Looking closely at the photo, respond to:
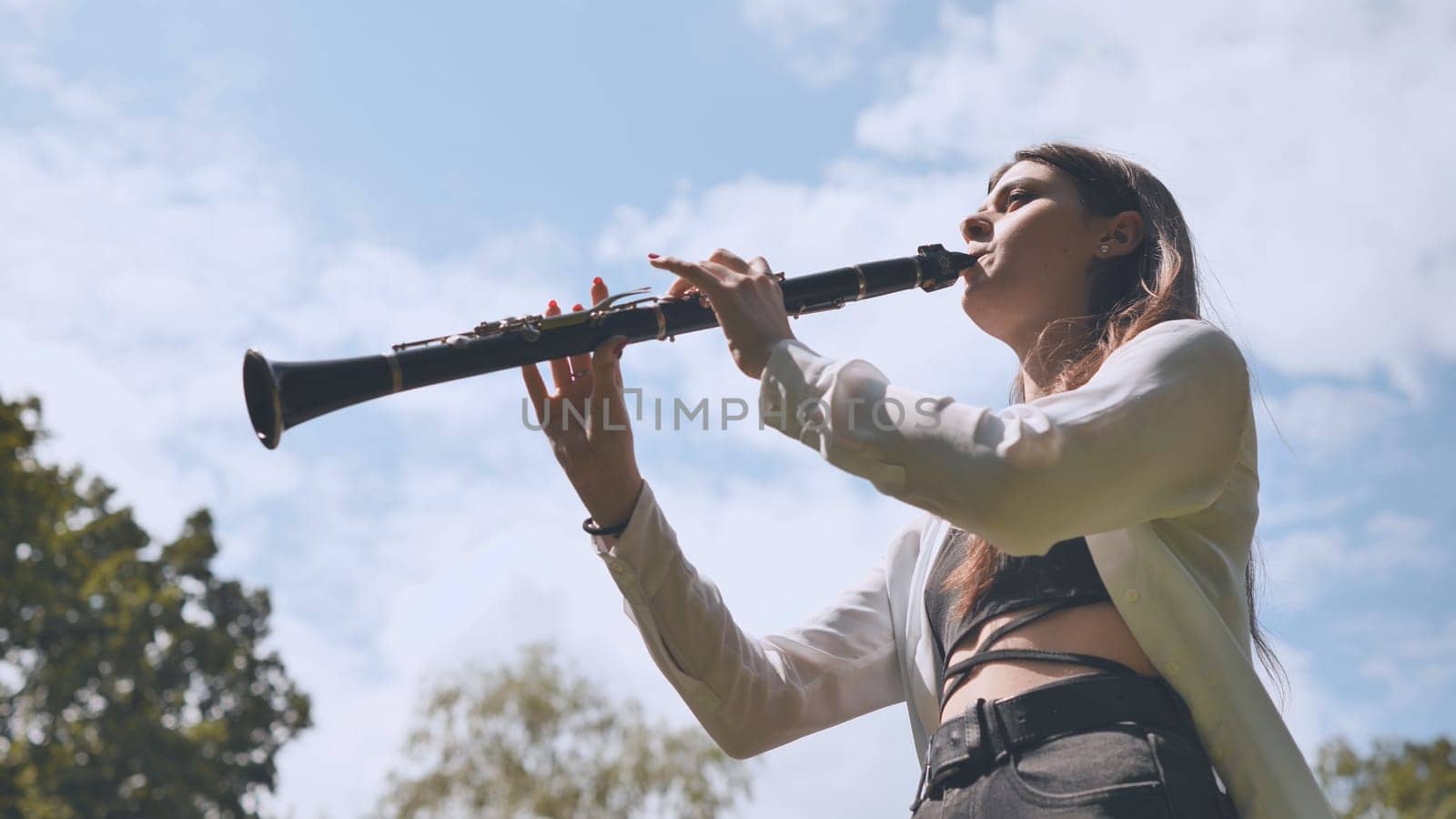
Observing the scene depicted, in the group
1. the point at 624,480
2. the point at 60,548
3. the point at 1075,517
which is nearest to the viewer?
the point at 1075,517

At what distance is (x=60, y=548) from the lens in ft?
71.9

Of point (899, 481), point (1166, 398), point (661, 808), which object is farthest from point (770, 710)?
point (661, 808)

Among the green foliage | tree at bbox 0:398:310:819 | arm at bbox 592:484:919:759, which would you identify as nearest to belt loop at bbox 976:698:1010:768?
arm at bbox 592:484:919:759

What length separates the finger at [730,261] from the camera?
2.70m

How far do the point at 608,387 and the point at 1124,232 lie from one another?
1345 mm

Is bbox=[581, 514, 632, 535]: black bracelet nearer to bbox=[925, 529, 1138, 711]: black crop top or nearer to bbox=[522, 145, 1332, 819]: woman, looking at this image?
bbox=[522, 145, 1332, 819]: woman

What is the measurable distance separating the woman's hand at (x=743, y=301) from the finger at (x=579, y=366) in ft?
1.75

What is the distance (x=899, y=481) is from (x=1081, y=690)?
0.57 metres

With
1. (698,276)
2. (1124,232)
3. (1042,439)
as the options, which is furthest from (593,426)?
(1124,232)

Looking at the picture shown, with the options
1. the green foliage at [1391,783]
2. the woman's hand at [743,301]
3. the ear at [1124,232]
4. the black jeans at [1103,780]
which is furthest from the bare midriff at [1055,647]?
the green foliage at [1391,783]

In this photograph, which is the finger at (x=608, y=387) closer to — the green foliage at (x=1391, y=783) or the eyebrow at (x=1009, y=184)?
the eyebrow at (x=1009, y=184)

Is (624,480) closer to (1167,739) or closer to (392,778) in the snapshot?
(1167,739)

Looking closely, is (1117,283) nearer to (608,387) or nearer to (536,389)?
(608,387)

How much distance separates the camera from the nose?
10.5ft
